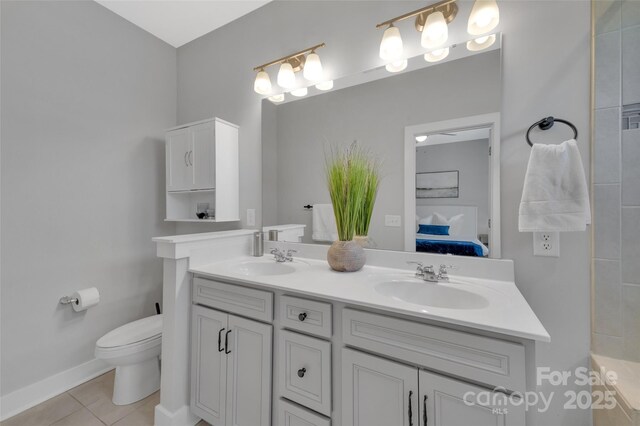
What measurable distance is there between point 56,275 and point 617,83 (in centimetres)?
316

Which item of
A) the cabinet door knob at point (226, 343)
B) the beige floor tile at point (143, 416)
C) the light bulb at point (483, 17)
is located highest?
the light bulb at point (483, 17)

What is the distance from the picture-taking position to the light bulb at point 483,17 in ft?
3.75

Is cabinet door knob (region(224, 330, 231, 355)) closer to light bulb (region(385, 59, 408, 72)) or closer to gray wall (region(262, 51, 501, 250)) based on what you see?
gray wall (region(262, 51, 501, 250))

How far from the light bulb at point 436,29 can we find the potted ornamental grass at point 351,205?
646 millimetres

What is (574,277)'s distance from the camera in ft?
3.54

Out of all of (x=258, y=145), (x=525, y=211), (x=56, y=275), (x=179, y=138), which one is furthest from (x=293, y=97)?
(x=56, y=275)

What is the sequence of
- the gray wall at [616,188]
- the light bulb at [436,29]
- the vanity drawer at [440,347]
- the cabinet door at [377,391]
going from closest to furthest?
the vanity drawer at [440,347]
the cabinet door at [377,391]
the gray wall at [616,188]
the light bulb at [436,29]

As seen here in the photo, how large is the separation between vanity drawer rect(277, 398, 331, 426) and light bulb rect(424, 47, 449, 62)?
171 centimetres

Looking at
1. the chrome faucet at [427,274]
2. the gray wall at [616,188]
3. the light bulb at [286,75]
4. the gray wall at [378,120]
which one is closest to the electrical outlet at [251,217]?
the gray wall at [378,120]

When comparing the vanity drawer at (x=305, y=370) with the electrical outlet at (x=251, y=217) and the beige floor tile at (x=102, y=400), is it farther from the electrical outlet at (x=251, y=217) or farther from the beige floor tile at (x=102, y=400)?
the beige floor tile at (x=102, y=400)

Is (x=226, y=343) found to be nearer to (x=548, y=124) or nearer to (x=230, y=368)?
(x=230, y=368)

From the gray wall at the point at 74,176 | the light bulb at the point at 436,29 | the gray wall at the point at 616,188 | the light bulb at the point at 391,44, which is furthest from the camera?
the gray wall at the point at 74,176

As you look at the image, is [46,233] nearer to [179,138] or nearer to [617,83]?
[179,138]

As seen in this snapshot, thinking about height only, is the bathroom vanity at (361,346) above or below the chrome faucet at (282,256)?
below
